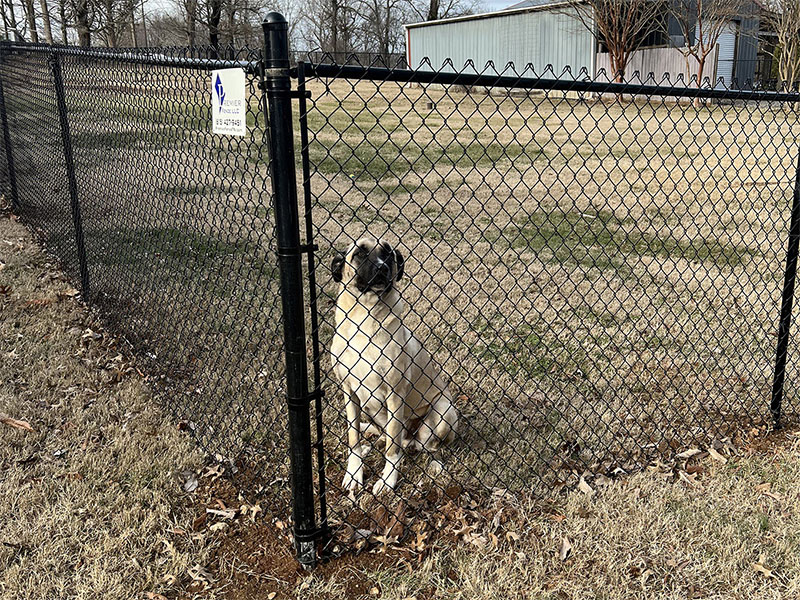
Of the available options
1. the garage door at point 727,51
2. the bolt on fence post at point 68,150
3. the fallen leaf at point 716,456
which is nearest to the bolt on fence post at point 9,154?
the bolt on fence post at point 68,150

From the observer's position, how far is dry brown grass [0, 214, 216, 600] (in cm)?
246

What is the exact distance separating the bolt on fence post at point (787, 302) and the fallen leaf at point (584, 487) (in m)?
1.27

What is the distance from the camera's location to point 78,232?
15.4 ft

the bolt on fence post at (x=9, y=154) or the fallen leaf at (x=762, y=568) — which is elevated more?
the bolt on fence post at (x=9, y=154)

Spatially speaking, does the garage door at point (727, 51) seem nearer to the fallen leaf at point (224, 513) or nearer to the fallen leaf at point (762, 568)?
the fallen leaf at point (762, 568)

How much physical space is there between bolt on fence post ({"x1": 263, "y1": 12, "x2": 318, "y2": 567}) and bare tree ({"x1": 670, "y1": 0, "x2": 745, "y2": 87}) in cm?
1992

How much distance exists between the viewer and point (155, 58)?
2.82 m

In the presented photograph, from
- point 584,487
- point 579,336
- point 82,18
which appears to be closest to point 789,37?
point 579,336

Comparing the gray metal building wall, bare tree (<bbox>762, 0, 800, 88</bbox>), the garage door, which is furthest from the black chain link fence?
the garage door

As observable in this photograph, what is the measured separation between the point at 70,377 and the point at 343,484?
1.98m

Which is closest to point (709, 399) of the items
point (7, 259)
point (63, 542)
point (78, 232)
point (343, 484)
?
point (343, 484)

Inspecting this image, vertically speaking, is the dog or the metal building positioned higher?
the metal building

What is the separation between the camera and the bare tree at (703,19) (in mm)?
→ 19844

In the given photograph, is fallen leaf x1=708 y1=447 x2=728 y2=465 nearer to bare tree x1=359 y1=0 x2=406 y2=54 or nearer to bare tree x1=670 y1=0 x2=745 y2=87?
bare tree x1=670 y1=0 x2=745 y2=87
